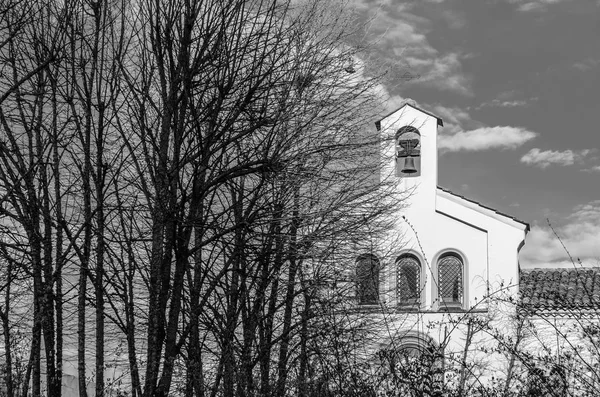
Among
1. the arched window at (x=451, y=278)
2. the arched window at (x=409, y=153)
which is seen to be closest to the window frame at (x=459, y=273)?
the arched window at (x=451, y=278)

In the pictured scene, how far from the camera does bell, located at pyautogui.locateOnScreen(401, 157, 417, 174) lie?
19.0 meters

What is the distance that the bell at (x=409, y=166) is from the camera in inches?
746

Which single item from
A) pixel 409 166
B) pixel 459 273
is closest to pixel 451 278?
pixel 459 273

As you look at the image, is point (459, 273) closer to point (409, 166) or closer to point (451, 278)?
point (451, 278)

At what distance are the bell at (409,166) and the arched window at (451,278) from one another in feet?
8.22

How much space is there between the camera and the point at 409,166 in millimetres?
18969

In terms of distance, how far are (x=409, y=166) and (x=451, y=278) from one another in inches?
128

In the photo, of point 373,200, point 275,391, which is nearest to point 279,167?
point 275,391

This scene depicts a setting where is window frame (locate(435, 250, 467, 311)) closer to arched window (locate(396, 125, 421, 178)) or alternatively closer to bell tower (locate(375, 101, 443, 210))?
bell tower (locate(375, 101, 443, 210))

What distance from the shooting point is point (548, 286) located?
1930 cm

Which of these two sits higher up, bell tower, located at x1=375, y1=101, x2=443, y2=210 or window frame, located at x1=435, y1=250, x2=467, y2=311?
bell tower, located at x1=375, y1=101, x2=443, y2=210

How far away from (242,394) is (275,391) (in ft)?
3.58

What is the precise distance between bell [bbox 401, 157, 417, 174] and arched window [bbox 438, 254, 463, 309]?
2505 mm

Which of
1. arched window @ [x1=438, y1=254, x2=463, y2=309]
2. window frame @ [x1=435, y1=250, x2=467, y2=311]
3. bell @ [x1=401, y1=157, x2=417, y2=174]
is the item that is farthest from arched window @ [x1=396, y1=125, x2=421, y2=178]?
arched window @ [x1=438, y1=254, x2=463, y2=309]
